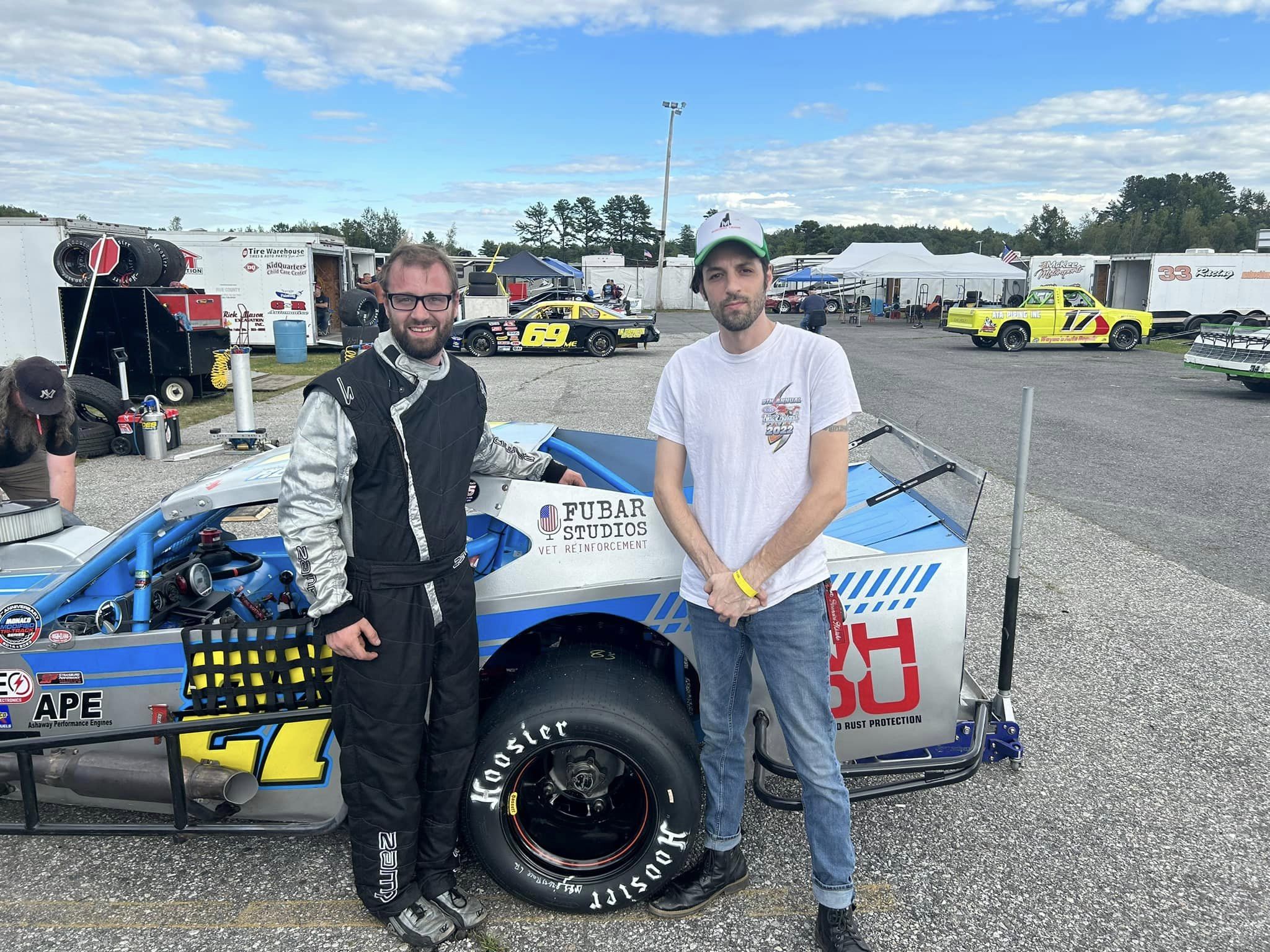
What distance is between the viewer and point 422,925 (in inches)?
95.0

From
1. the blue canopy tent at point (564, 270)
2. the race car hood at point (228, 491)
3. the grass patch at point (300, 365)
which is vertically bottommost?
the grass patch at point (300, 365)

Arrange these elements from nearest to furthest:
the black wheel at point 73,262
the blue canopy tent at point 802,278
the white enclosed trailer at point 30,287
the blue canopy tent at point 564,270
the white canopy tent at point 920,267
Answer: the black wheel at point 73,262
the white enclosed trailer at point 30,287
the white canopy tent at point 920,267
the blue canopy tent at point 564,270
the blue canopy tent at point 802,278

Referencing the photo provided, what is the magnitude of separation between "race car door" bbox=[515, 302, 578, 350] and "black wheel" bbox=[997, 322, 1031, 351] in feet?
36.6

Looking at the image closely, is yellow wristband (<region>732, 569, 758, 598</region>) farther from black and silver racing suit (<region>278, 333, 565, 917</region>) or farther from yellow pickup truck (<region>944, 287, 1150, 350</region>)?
yellow pickup truck (<region>944, 287, 1150, 350</region>)

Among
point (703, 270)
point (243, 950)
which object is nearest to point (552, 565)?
point (703, 270)

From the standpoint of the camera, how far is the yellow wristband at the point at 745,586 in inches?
86.1

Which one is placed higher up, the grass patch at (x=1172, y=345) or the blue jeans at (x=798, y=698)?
the grass patch at (x=1172, y=345)

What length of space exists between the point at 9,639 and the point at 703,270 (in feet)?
7.70

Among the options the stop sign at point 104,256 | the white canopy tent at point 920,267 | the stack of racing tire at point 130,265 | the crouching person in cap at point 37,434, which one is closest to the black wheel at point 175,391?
the stack of racing tire at point 130,265

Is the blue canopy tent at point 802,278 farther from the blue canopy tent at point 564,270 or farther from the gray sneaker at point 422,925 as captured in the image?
the gray sneaker at point 422,925

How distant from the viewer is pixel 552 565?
258cm

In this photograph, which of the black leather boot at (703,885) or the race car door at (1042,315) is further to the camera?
the race car door at (1042,315)

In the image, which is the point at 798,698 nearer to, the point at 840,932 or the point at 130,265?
the point at 840,932

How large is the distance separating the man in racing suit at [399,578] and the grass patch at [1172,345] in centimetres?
2495
